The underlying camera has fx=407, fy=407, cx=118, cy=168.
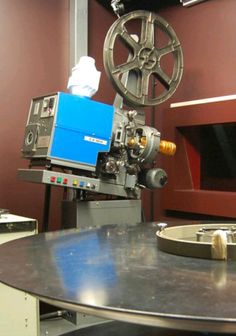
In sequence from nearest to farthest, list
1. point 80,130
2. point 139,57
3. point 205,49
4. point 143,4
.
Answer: point 80,130
point 139,57
point 205,49
point 143,4

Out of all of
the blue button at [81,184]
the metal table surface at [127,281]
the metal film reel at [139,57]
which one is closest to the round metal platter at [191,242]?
the metal table surface at [127,281]

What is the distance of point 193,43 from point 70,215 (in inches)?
66.3

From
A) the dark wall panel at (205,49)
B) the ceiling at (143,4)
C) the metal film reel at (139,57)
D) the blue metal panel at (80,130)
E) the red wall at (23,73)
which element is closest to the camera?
the blue metal panel at (80,130)

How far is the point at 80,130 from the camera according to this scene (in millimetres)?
2186

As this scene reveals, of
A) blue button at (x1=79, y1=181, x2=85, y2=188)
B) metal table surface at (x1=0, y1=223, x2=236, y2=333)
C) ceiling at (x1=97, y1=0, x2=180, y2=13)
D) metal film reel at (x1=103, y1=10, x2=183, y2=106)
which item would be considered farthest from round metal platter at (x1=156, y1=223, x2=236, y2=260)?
ceiling at (x1=97, y1=0, x2=180, y2=13)

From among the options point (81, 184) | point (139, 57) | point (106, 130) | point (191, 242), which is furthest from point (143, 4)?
point (191, 242)

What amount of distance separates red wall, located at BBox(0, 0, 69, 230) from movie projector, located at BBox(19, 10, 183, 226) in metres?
0.49

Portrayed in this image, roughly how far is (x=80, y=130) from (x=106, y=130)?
16 centimetres

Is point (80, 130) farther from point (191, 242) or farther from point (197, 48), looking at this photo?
point (197, 48)

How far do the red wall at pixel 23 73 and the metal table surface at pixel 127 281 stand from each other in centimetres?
165

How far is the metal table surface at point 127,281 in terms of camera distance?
2.07 feet

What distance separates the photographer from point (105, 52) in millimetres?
2324

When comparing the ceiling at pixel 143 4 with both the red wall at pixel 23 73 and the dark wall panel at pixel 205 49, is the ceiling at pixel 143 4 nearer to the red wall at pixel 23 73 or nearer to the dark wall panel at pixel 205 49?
the dark wall panel at pixel 205 49

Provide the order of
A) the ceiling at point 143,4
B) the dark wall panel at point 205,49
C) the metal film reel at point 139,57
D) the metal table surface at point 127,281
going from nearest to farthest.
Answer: the metal table surface at point 127,281
the metal film reel at point 139,57
the dark wall panel at point 205,49
the ceiling at point 143,4
